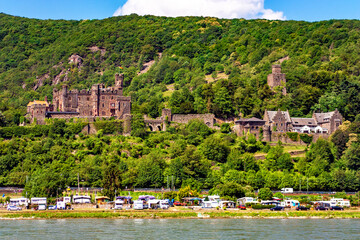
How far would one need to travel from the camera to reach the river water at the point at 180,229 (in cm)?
6025

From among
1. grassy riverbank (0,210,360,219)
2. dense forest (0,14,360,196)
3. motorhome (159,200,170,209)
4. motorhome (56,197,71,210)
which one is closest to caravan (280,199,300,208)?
grassy riverbank (0,210,360,219)

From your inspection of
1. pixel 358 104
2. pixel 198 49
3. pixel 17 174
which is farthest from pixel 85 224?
pixel 198 49

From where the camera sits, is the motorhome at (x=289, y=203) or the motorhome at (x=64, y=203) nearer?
the motorhome at (x=64, y=203)

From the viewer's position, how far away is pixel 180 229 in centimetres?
6444

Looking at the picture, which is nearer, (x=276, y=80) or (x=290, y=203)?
(x=290, y=203)

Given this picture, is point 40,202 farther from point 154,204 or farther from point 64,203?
point 154,204

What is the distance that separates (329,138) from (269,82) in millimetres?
26044

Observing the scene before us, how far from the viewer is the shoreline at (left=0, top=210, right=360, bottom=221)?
242 ft

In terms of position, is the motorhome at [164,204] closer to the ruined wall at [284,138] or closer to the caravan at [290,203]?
the caravan at [290,203]

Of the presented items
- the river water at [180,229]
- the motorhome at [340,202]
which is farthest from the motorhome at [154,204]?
the motorhome at [340,202]

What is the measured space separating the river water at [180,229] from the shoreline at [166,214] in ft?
6.62

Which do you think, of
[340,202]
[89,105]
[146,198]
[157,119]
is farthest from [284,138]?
[89,105]

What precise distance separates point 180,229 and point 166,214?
1055 cm

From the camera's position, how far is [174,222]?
230ft
